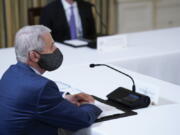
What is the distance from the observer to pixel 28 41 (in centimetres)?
185

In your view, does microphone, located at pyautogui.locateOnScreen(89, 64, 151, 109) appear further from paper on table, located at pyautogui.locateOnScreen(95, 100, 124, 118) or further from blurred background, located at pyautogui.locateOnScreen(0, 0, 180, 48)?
blurred background, located at pyautogui.locateOnScreen(0, 0, 180, 48)

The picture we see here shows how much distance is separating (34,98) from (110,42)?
1722mm

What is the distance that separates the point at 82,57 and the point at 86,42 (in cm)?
47


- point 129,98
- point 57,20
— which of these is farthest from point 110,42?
point 129,98

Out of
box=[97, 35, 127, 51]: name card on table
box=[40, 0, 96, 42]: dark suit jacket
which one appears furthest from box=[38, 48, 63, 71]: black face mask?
box=[40, 0, 96, 42]: dark suit jacket

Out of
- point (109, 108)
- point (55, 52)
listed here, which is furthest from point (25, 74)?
Result: point (109, 108)

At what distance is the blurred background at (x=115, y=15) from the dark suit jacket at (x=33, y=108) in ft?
8.31

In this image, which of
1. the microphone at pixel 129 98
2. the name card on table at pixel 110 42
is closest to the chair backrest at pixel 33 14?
the name card on table at pixel 110 42

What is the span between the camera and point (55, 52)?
1.96 meters

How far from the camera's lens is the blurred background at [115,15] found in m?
4.68

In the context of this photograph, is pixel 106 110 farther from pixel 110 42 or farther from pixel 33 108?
pixel 110 42

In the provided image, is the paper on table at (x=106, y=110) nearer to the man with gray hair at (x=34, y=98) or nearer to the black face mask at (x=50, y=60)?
the man with gray hair at (x=34, y=98)

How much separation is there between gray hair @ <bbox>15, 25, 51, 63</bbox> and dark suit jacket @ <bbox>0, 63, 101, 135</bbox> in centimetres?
5

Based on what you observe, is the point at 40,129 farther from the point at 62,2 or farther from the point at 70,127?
the point at 62,2
